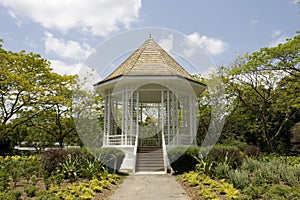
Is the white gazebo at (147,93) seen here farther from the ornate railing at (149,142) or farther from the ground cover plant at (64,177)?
the ground cover plant at (64,177)

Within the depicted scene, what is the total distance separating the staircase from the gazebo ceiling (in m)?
3.61

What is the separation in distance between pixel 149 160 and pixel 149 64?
4645 millimetres

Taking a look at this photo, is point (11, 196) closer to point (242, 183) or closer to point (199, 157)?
point (242, 183)

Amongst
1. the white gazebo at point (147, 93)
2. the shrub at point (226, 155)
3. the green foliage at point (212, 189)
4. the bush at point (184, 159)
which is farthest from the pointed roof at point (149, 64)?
the green foliage at point (212, 189)

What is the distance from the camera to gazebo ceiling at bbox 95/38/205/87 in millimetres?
12406

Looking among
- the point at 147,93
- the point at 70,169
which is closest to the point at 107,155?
the point at 70,169

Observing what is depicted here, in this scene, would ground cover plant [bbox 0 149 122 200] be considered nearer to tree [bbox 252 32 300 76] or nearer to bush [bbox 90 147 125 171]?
bush [bbox 90 147 125 171]

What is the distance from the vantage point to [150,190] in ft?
24.3

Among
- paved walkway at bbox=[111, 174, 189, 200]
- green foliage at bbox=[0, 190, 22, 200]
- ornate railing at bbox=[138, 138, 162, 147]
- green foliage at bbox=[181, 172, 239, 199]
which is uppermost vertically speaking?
ornate railing at bbox=[138, 138, 162, 147]

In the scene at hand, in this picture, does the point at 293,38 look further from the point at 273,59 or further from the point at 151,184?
the point at 151,184

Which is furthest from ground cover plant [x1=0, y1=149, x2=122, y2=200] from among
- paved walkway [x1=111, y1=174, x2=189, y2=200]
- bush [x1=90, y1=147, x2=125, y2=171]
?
paved walkway [x1=111, y1=174, x2=189, y2=200]

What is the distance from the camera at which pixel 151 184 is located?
8.30 meters

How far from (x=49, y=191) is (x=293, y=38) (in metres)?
13.4

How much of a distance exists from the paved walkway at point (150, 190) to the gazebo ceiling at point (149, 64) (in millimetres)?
5056
